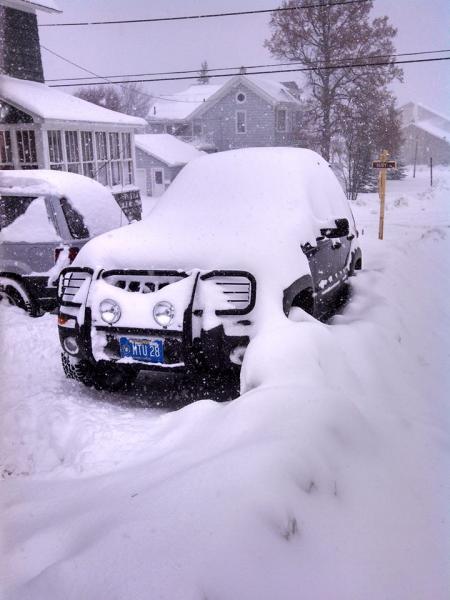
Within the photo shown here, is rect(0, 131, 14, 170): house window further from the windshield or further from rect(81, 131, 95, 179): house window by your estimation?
the windshield

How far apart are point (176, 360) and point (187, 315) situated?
1.11 ft

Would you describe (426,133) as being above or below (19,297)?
above

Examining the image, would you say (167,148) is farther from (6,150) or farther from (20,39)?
(6,150)

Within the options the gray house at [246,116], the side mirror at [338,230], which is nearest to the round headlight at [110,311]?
the side mirror at [338,230]

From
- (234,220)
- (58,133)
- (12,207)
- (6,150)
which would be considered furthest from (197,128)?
(234,220)

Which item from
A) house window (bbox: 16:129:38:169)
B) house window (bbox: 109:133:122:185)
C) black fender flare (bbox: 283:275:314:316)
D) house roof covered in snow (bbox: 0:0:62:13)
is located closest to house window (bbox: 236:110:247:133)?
house window (bbox: 109:133:122:185)

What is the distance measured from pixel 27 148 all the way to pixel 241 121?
2118 cm

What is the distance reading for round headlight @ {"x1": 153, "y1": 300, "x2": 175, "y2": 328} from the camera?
3.70 metres

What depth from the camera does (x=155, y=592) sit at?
152cm

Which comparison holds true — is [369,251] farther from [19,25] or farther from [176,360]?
[19,25]

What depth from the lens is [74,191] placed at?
250 inches

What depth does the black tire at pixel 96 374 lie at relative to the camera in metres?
4.20

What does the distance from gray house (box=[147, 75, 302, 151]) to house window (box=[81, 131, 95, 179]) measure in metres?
14.3

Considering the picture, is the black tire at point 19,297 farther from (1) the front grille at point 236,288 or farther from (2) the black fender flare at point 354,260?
(2) the black fender flare at point 354,260
